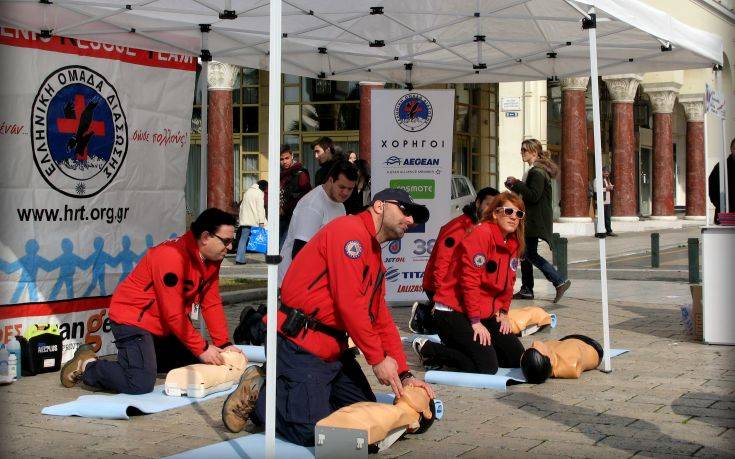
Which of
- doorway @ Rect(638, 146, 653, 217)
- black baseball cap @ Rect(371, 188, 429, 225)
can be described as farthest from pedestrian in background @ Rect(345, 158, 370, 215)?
doorway @ Rect(638, 146, 653, 217)

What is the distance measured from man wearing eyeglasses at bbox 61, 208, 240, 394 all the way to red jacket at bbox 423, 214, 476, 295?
185cm

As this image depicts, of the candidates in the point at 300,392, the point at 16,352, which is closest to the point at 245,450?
the point at 300,392

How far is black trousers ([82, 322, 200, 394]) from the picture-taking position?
298 inches

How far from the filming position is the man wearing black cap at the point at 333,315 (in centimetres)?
589

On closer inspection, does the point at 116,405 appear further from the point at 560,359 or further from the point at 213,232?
the point at 560,359

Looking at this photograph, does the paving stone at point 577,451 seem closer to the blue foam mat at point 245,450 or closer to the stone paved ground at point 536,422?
the stone paved ground at point 536,422

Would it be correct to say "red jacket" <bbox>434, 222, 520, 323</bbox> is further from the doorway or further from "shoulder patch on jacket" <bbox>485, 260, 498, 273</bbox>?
the doorway

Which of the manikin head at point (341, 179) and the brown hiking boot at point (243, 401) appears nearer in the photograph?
the brown hiking boot at point (243, 401)

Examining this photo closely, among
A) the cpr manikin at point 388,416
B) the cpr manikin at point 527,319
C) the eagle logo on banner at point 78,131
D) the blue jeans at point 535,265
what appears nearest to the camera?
the cpr manikin at point 388,416

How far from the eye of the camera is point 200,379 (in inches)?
297

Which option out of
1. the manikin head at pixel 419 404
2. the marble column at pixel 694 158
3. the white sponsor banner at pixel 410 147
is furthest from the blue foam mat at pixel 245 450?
the marble column at pixel 694 158

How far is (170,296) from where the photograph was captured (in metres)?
7.50

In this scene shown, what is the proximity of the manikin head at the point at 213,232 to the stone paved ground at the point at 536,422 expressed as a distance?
1.06 meters

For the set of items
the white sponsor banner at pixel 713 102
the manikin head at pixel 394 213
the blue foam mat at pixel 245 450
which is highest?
the white sponsor banner at pixel 713 102
